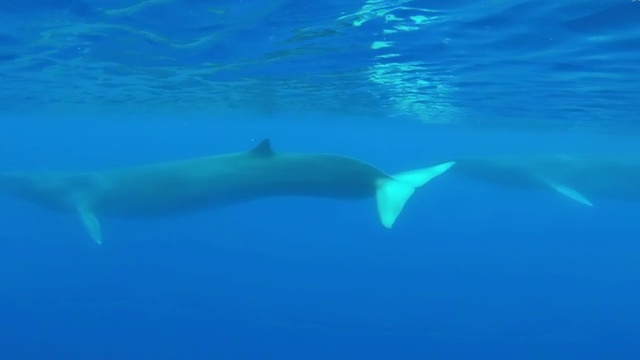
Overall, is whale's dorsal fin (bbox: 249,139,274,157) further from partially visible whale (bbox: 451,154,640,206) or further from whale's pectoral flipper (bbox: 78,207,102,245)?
partially visible whale (bbox: 451,154,640,206)

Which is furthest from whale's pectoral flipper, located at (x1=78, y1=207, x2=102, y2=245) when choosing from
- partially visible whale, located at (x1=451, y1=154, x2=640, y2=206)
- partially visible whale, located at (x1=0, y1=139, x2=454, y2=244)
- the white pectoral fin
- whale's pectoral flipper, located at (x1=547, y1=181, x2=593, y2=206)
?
whale's pectoral flipper, located at (x1=547, y1=181, x2=593, y2=206)

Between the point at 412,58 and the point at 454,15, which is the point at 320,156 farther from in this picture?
the point at 412,58

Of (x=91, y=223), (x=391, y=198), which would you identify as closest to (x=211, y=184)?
(x=91, y=223)

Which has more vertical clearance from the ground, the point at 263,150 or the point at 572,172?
the point at 263,150

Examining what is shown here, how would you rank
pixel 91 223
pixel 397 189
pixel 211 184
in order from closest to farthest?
pixel 397 189
pixel 211 184
pixel 91 223

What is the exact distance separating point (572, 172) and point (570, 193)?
2.96m

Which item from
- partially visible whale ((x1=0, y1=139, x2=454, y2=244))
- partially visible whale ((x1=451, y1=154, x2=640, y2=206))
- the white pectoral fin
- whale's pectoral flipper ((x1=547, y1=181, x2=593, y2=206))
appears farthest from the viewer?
partially visible whale ((x1=451, y1=154, x2=640, y2=206))

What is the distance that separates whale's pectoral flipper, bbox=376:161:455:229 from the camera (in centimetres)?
1084

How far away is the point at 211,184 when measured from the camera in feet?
45.0

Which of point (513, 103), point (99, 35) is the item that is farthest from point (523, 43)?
point (513, 103)

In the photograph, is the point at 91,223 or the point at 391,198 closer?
the point at 391,198

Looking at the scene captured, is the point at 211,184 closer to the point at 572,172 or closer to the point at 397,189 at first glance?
the point at 397,189

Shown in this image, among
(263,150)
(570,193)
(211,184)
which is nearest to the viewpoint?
(263,150)

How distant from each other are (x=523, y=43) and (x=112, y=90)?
17634mm
